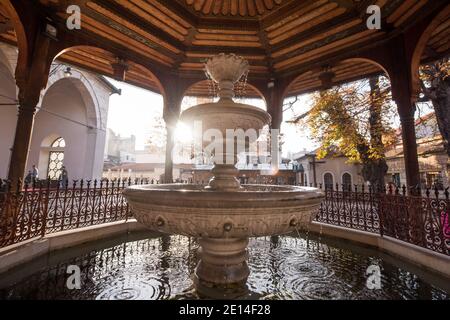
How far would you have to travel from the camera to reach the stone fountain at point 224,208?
83.3 inches

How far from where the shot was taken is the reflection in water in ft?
8.50

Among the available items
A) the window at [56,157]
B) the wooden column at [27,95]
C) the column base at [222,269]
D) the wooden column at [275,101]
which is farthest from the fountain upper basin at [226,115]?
the window at [56,157]

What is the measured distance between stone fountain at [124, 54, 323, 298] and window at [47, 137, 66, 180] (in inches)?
619

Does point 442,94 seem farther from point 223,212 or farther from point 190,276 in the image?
point 190,276

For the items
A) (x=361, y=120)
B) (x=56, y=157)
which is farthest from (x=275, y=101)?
(x=56, y=157)

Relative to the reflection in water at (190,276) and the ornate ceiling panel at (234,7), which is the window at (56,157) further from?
the ornate ceiling panel at (234,7)

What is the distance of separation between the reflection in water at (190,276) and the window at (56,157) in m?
13.7

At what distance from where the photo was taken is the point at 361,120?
479 inches

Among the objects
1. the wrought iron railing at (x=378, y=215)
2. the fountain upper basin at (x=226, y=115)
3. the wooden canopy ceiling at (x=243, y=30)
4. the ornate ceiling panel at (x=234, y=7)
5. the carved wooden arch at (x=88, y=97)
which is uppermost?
the carved wooden arch at (x=88, y=97)

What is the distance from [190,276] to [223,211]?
1529mm
